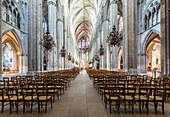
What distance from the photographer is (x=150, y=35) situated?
17859 millimetres

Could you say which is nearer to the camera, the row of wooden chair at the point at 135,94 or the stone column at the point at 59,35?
the row of wooden chair at the point at 135,94

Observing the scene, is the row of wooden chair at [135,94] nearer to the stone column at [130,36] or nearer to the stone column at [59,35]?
the stone column at [130,36]

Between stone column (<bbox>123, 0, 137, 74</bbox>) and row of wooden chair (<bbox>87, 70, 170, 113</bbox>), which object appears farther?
stone column (<bbox>123, 0, 137, 74</bbox>)

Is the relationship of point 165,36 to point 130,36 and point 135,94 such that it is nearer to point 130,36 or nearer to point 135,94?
point 130,36

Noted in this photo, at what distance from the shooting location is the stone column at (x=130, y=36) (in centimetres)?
1435

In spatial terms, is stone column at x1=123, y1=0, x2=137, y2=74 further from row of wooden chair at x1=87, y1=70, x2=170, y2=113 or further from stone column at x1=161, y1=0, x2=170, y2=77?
row of wooden chair at x1=87, y1=70, x2=170, y2=113

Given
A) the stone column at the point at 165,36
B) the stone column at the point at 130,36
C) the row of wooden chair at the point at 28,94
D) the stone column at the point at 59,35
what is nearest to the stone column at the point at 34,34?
the row of wooden chair at the point at 28,94

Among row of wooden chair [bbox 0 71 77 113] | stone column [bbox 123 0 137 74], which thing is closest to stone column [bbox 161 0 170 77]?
stone column [bbox 123 0 137 74]

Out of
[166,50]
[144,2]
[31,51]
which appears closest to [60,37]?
[31,51]

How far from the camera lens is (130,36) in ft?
48.1

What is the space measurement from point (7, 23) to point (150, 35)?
68.3 ft

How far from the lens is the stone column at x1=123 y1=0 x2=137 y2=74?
565 inches

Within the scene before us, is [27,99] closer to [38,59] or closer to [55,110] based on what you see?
[55,110]

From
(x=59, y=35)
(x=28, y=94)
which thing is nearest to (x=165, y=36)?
(x=28, y=94)
